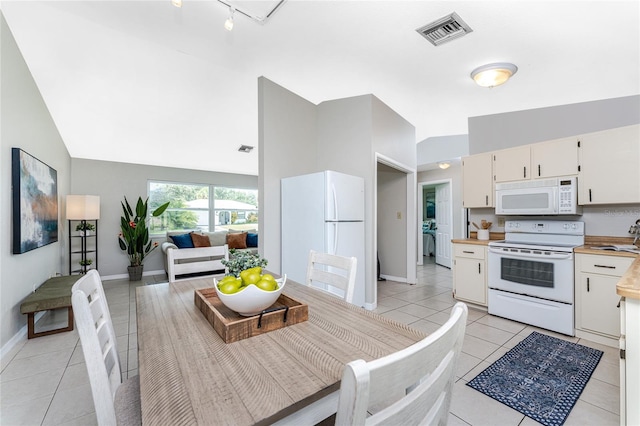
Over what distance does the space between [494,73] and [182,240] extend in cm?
556

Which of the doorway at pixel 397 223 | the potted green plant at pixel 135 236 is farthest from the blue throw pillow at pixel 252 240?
the doorway at pixel 397 223

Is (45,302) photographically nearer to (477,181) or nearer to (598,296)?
(477,181)

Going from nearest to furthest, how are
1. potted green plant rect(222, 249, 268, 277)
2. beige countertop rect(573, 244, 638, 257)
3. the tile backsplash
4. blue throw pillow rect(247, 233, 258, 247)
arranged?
potted green plant rect(222, 249, 268, 277) → beige countertop rect(573, 244, 638, 257) → the tile backsplash → blue throw pillow rect(247, 233, 258, 247)

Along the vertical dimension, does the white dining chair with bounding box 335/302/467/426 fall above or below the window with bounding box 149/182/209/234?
below

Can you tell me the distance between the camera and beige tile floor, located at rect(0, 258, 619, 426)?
5.48ft

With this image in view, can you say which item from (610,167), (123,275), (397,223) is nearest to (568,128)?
(610,167)

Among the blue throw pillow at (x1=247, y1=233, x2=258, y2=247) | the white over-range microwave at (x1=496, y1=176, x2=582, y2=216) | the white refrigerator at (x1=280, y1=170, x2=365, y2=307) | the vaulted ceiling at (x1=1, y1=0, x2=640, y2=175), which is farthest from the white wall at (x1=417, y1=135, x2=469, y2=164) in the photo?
the blue throw pillow at (x1=247, y1=233, x2=258, y2=247)

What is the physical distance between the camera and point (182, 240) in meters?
5.38

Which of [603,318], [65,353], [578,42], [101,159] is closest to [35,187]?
[65,353]

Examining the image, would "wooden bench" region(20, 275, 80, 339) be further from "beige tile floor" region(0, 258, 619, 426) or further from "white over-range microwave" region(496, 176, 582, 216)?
"white over-range microwave" region(496, 176, 582, 216)

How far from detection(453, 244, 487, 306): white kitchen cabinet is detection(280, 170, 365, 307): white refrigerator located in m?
1.30

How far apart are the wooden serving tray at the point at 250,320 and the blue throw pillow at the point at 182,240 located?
15.1ft

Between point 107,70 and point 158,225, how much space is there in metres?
3.26

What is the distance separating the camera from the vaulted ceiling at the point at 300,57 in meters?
2.29
